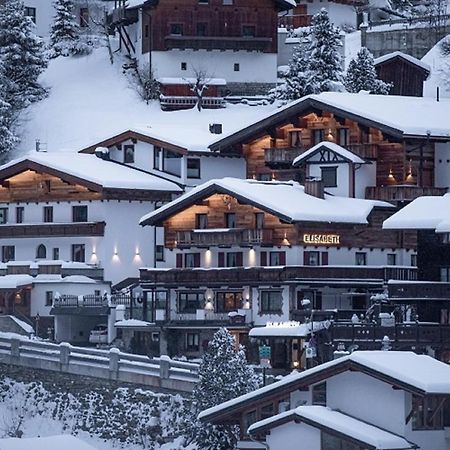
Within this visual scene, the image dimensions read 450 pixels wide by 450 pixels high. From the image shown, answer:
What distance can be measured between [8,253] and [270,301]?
16565 mm

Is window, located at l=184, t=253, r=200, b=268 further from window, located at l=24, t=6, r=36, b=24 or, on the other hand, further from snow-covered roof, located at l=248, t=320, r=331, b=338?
window, located at l=24, t=6, r=36, b=24

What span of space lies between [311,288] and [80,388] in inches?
419

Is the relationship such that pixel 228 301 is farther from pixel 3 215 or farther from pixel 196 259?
pixel 3 215

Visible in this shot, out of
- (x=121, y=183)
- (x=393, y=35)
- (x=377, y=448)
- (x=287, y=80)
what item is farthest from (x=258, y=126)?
(x=377, y=448)

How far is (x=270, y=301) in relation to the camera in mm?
89250

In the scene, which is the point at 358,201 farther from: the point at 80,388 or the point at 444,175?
the point at 80,388

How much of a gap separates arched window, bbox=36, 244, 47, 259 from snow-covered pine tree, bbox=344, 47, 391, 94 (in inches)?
778

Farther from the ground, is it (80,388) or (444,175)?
(444,175)

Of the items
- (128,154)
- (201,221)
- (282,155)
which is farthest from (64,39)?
(201,221)

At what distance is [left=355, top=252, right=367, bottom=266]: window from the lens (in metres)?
91.4

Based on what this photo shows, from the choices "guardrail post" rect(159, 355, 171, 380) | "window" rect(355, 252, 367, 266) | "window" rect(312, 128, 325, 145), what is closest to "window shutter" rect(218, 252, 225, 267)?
"window" rect(355, 252, 367, 266)

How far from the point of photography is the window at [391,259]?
91750mm

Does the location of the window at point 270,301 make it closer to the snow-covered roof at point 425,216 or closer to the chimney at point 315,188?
the chimney at point 315,188

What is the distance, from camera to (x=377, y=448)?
64750 millimetres
